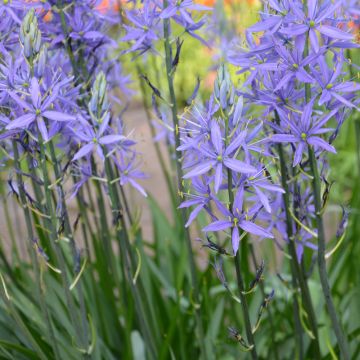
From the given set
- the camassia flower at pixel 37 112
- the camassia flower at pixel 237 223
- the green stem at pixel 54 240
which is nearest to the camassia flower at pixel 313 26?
the camassia flower at pixel 237 223

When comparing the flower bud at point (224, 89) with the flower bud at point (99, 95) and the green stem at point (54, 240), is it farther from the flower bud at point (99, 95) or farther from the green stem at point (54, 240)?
the green stem at point (54, 240)

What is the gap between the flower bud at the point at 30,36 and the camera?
2.30 metres

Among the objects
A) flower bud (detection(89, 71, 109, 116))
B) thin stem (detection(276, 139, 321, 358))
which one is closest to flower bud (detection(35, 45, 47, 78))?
flower bud (detection(89, 71, 109, 116))

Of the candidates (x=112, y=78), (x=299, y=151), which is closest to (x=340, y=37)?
(x=299, y=151)

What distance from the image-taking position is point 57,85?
7.89ft

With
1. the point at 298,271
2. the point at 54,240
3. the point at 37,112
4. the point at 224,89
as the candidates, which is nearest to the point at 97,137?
the point at 37,112

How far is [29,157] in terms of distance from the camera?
2654 millimetres

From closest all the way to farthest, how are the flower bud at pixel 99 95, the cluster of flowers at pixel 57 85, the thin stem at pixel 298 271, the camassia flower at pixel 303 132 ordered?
the camassia flower at pixel 303 132
the cluster of flowers at pixel 57 85
the flower bud at pixel 99 95
the thin stem at pixel 298 271

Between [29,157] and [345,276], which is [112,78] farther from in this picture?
[345,276]

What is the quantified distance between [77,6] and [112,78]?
867mm

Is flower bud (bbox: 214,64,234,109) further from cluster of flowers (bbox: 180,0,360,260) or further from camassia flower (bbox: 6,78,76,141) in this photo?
camassia flower (bbox: 6,78,76,141)

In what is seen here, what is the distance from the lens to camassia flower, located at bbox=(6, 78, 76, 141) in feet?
7.50

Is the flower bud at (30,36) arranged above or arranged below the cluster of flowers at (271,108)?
above

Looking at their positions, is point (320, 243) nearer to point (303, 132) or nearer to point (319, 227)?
point (319, 227)
